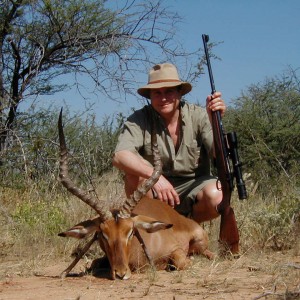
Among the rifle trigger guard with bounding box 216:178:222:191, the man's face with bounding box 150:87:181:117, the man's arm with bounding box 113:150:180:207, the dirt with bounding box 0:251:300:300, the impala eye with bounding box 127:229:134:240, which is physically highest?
the man's face with bounding box 150:87:181:117

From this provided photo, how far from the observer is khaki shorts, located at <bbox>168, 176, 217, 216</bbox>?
24.4 ft

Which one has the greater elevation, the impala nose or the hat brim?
the hat brim

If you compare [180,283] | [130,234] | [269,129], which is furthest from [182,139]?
[269,129]

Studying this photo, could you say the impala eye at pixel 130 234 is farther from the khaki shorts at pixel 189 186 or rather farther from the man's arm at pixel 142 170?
the khaki shorts at pixel 189 186

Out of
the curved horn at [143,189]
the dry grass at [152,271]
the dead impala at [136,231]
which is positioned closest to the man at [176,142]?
the dead impala at [136,231]

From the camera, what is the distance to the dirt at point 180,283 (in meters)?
4.79

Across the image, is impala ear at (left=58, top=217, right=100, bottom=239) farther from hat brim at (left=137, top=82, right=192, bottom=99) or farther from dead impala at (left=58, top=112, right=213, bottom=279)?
hat brim at (left=137, top=82, right=192, bottom=99)

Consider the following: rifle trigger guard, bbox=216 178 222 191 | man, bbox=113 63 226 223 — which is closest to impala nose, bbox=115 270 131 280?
man, bbox=113 63 226 223

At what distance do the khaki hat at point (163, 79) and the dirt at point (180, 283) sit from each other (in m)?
1.87

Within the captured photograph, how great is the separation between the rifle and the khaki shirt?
0.47 m

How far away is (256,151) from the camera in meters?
11.6

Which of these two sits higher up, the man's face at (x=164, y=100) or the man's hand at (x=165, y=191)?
the man's face at (x=164, y=100)

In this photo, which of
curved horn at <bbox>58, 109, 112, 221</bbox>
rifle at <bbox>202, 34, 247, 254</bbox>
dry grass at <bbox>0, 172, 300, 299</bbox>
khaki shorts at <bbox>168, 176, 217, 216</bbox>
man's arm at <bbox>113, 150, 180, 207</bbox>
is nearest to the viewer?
dry grass at <bbox>0, 172, 300, 299</bbox>

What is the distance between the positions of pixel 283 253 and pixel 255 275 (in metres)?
1.38
